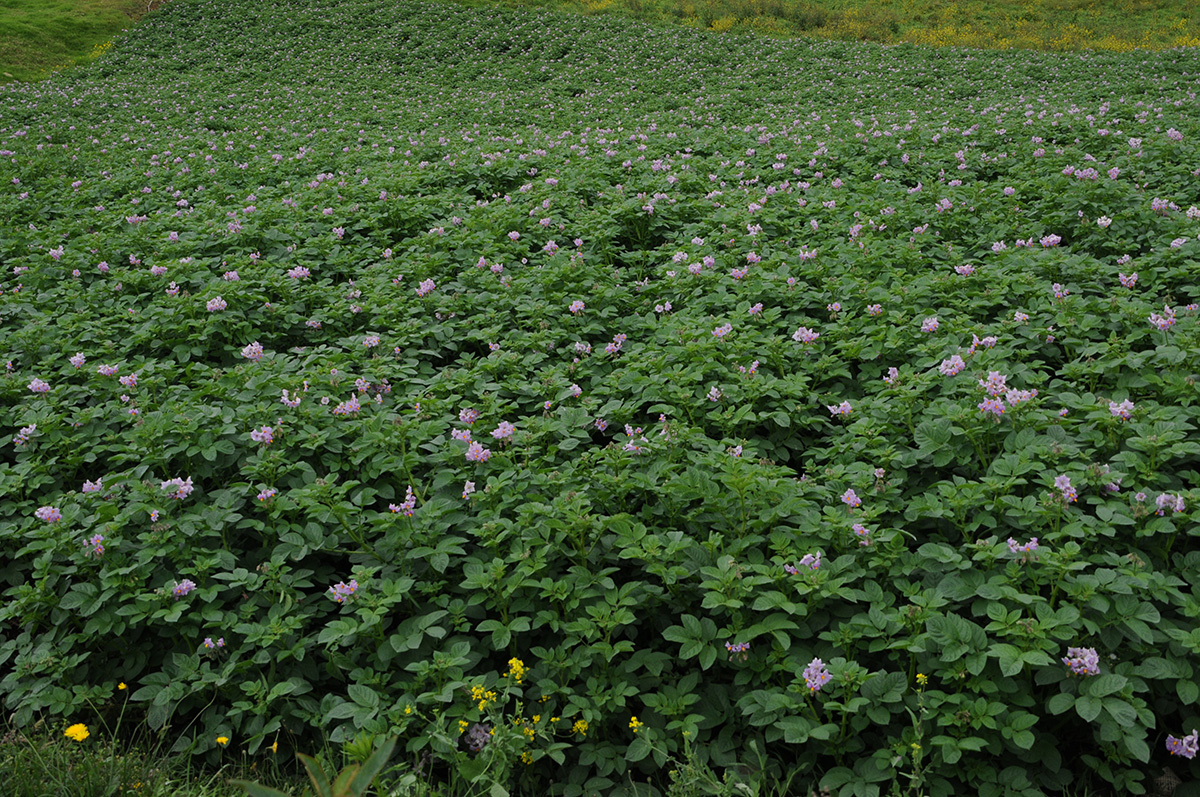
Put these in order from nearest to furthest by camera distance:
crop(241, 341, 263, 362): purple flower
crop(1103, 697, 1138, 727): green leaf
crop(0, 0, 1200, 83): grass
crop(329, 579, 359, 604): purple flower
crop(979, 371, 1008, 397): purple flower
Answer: crop(1103, 697, 1138, 727): green leaf < crop(329, 579, 359, 604): purple flower < crop(979, 371, 1008, 397): purple flower < crop(241, 341, 263, 362): purple flower < crop(0, 0, 1200, 83): grass

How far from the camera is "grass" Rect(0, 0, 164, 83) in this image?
23.3m

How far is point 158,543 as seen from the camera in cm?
313

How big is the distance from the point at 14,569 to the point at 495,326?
3037 mm

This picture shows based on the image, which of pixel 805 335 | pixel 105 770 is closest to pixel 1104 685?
pixel 805 335

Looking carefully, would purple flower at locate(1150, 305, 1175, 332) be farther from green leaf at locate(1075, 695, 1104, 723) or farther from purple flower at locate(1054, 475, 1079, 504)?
green leaf at locate(1075, 695, 1104, 723)

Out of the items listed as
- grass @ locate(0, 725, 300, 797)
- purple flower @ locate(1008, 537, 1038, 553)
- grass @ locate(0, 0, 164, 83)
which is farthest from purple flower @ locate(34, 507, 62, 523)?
grass @ locate(0, 0, 164, 83)

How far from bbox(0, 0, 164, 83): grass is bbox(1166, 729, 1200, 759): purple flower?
99.1 feet

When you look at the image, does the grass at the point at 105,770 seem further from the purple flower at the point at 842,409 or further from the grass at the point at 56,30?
the grass at the point at 56,30

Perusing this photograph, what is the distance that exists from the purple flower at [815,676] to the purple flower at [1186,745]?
3.64 ft

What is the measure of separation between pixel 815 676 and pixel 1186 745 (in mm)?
1169

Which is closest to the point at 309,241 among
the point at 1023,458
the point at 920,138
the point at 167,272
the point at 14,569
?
the point at 167,272

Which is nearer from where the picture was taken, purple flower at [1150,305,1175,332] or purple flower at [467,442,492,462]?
purple flower at [467,442,492,462]

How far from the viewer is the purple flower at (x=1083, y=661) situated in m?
2.29

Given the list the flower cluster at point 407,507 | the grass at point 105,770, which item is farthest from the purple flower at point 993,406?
the grass at point 105,770
